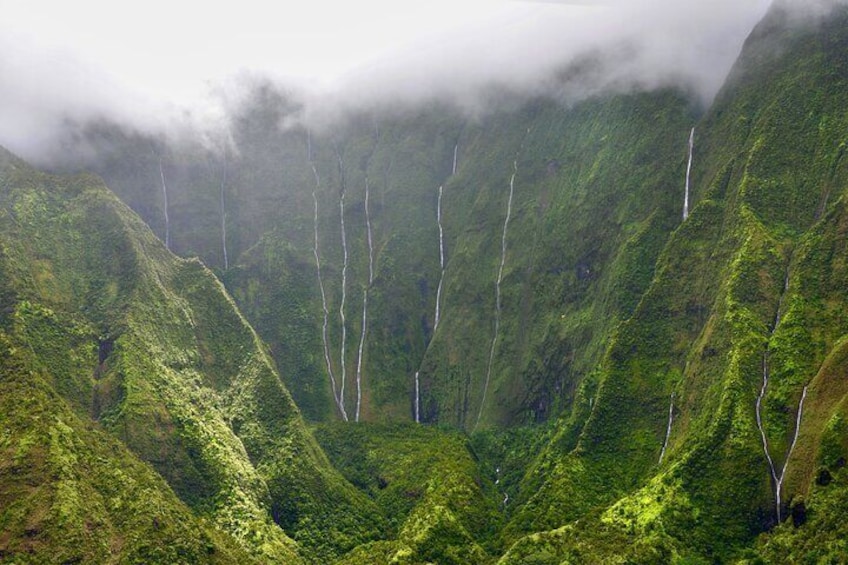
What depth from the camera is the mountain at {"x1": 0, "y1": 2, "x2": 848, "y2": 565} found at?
105 m

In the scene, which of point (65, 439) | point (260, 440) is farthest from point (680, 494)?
point (65, 439)

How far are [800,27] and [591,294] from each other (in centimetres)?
7291

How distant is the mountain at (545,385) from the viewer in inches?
4126

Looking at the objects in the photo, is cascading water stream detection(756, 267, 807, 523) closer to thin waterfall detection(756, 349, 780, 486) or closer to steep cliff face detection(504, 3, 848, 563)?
thin waterfall detection(756, 349, 780, 486)

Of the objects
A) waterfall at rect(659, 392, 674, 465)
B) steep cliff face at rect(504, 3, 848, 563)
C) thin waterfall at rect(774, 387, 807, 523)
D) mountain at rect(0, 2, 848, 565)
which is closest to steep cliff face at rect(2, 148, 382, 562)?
mountain at rect(0, 2, 848, 565)

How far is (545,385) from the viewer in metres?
172

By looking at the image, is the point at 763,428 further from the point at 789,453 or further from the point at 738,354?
the point at 738,354

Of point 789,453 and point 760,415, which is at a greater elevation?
point 760,415

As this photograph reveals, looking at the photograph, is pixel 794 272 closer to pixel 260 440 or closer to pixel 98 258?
pixel 260 440

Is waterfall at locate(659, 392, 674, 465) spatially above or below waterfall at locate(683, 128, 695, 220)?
below

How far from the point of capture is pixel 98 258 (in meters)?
154

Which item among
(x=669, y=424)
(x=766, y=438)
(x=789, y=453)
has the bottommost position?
(x=789, y=453)

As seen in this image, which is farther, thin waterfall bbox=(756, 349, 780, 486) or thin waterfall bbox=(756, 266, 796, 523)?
thin waterfall bbox=(756, 349, 780, 486)

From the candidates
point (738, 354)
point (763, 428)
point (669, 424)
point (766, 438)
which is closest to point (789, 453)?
point (766, 438)
